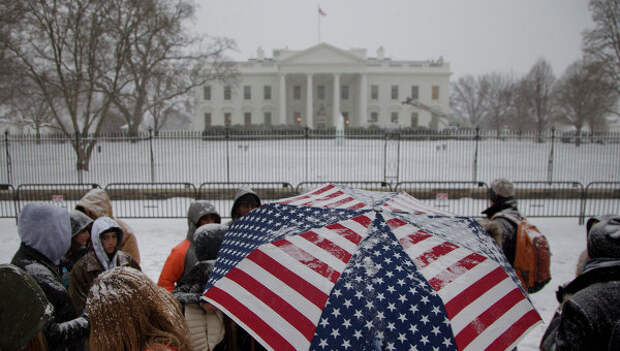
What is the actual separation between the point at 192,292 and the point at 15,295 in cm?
103

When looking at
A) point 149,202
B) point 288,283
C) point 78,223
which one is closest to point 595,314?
point 288,283

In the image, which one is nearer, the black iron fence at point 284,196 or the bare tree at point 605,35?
the black iron fence at point 284,196

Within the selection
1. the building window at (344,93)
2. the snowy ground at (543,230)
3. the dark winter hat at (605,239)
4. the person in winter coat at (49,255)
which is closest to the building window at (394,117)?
the building window at (344,93)

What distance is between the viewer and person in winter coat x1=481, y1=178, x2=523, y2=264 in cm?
412

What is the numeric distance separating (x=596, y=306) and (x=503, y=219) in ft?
8.67

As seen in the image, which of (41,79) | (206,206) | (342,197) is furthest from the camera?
(41,79)

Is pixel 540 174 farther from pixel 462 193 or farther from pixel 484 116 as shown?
pixel 484 116

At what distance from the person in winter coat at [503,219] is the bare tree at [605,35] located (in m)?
33.0

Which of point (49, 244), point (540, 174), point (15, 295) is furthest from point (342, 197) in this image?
point (540, 174)

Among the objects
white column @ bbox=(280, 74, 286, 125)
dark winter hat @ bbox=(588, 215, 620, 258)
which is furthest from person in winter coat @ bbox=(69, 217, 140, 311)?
white column @ bbox=(280, 74, 286, 125)

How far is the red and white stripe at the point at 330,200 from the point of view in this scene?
98.6 inches

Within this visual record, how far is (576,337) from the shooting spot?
188 centimetres

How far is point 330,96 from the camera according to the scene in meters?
64.3

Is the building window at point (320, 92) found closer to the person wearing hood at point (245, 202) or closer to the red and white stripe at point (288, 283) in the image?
the person wearing hood at point (245, 202)
